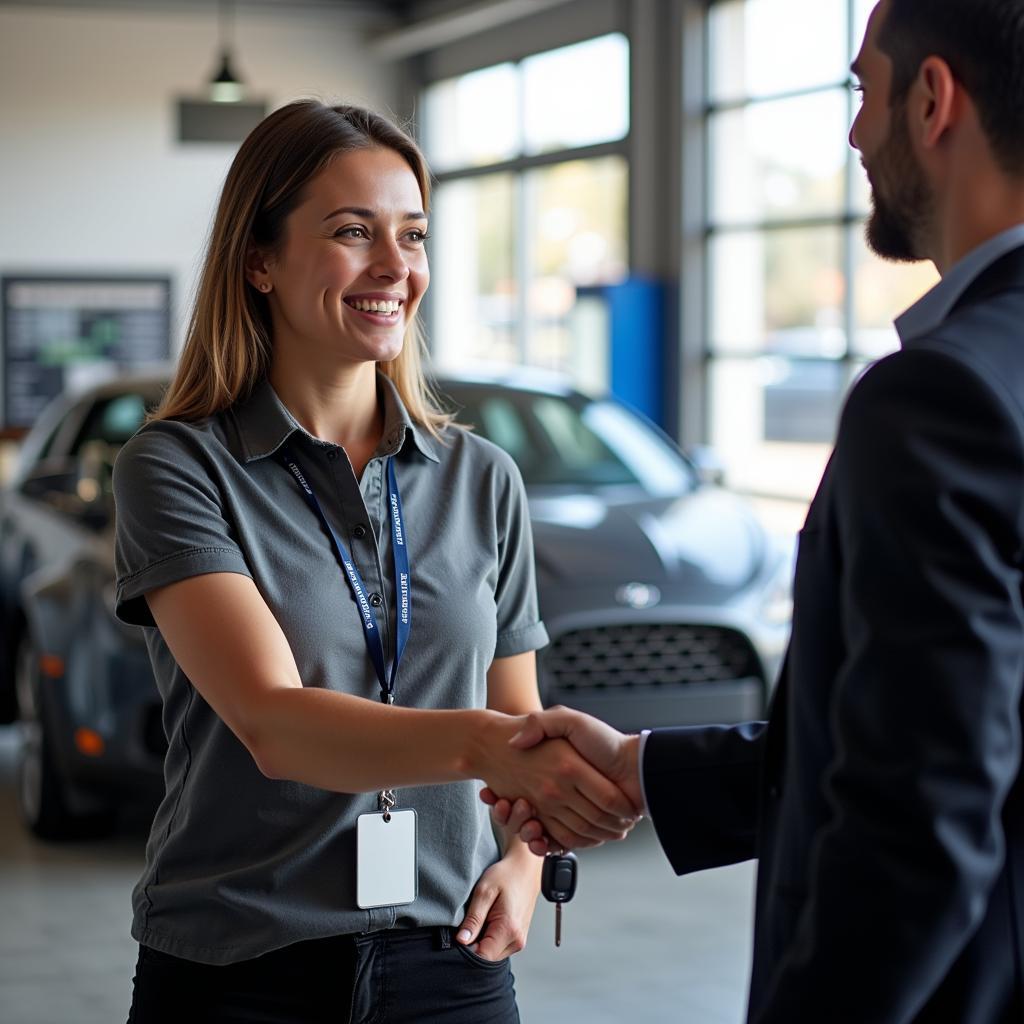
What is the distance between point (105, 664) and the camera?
468cm

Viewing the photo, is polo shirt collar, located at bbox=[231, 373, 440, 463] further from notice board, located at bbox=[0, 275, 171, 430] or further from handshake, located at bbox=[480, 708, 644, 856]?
notice board, located at bbox=[0, 275, 171, 430]

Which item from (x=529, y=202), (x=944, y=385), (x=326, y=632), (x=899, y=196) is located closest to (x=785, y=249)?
(x=529, y=202)

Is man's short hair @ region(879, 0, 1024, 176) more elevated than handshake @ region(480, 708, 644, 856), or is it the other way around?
man's short hair @ region(879, 0, 1024, 176)

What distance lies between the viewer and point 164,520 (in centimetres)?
175

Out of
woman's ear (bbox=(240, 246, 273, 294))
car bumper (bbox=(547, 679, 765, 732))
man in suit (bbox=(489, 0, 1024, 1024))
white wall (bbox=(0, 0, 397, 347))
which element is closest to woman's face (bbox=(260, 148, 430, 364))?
woman's ear (bbox=(240, 246, 273, 294))

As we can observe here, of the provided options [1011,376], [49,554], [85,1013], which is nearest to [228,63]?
[49,554]

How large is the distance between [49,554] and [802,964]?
15.2ft

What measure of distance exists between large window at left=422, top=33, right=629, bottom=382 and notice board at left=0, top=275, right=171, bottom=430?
263 cm

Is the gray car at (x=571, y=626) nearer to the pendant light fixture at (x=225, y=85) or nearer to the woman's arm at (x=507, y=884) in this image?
the woman's arm at (x=507, y=884)

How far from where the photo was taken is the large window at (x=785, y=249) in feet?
33.0

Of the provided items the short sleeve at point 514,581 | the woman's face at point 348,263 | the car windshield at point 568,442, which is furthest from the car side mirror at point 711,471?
the woman's face at point 348,263

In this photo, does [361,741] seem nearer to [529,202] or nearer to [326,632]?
[326,632]

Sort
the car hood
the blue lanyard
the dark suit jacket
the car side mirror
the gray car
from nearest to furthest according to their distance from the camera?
1. the dark suit jacket
2. the blue lanyard
3. the gray car
4. the car hood
5. the car side mirror

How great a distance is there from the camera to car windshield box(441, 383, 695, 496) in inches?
219
